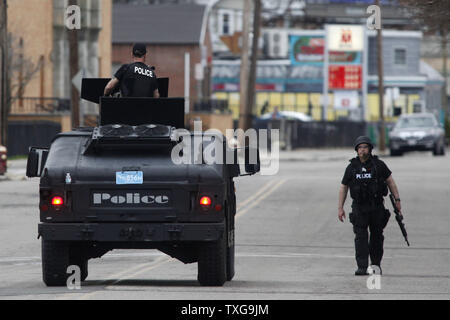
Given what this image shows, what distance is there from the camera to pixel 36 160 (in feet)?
45.7

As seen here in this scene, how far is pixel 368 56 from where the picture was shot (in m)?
94.9

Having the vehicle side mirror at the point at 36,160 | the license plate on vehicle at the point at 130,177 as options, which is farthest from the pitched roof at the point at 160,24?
the license plate on vehicle at the point at 130,177

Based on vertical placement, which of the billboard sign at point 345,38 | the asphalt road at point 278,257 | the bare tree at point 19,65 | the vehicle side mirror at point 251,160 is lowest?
the asphalt road at point 278,257

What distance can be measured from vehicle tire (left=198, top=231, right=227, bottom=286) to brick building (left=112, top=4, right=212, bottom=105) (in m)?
61.9

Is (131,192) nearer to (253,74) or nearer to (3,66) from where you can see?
(3,66)

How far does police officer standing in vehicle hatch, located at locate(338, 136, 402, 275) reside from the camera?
51.1 ft

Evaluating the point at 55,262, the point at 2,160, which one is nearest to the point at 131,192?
the point at 55,262

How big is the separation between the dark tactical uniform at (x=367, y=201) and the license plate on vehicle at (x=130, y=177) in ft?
10.7

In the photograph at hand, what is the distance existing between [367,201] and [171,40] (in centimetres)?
6310

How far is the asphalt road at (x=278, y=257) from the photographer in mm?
13305

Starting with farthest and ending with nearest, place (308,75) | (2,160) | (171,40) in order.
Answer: (308,75) < (171,40) < (2,160)

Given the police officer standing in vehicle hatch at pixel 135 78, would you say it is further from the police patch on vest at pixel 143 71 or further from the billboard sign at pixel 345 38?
the billboard sign at pixel 345 38
